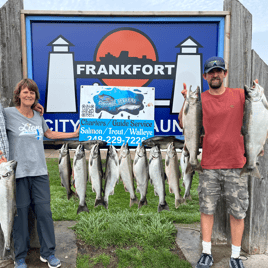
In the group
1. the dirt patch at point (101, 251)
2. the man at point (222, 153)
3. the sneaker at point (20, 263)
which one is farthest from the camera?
the dirt patch at point (101, 251)

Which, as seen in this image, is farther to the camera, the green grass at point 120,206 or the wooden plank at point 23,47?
the green grass at point 120,206

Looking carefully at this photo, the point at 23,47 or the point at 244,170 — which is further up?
the point at 23,47

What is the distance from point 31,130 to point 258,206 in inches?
123

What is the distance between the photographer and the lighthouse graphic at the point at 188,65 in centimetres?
336

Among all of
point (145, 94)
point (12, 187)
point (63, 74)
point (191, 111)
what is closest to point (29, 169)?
point (12, 187)

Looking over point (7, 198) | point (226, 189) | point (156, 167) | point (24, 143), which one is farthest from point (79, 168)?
point (226, 189)

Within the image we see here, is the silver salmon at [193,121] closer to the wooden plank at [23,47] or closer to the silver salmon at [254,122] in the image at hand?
the silver salmon at [254,122]

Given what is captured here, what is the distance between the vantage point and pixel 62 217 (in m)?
4.65

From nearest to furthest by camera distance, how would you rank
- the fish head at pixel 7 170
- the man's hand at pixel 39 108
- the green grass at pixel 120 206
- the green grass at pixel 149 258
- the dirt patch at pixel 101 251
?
the fish head at pixel 7 170, the man's hand at pixel 39 108, the green grass at pixel 149 258, the dirt patch at pixel 101 251, the green grass at pixel 120 206

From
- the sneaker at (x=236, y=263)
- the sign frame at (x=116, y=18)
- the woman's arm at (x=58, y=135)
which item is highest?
the sign frame at (x=116, y=18)

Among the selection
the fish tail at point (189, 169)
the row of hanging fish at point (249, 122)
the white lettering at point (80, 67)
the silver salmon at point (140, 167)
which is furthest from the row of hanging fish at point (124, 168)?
the white lettering at point (80, 67)

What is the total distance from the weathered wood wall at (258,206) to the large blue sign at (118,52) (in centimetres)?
57

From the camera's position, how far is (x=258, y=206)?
337 cm

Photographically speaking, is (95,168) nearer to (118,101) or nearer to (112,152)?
(112,152)
